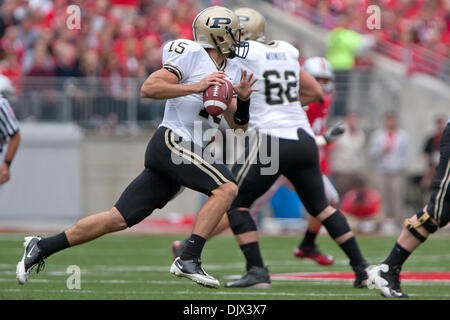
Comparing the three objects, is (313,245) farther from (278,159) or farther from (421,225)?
(421,225)

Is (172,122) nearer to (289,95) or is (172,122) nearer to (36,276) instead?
(289,95)

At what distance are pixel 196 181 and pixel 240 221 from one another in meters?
1.31

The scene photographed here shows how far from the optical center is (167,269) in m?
8.45

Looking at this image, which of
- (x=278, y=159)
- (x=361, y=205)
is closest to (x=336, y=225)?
(x=278, y=159)

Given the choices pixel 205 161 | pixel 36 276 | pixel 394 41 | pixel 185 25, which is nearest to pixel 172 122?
pixel 205 161

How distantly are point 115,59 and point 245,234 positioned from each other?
8401 millimetres

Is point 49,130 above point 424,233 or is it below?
below

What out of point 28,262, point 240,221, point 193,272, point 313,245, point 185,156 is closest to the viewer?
point 193,272

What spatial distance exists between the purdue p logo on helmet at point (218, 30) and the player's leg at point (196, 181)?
25.5 inches

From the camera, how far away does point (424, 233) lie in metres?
6.19

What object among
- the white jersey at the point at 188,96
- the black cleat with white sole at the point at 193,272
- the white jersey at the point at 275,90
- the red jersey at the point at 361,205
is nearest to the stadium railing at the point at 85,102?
the red jersey at the point at 361,205

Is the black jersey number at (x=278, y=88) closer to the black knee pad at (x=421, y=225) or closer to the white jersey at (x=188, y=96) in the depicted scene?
the white jersey at (x=188, y=96)

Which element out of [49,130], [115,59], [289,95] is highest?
[289,95]

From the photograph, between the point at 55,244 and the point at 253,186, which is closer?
the point at 55,244
